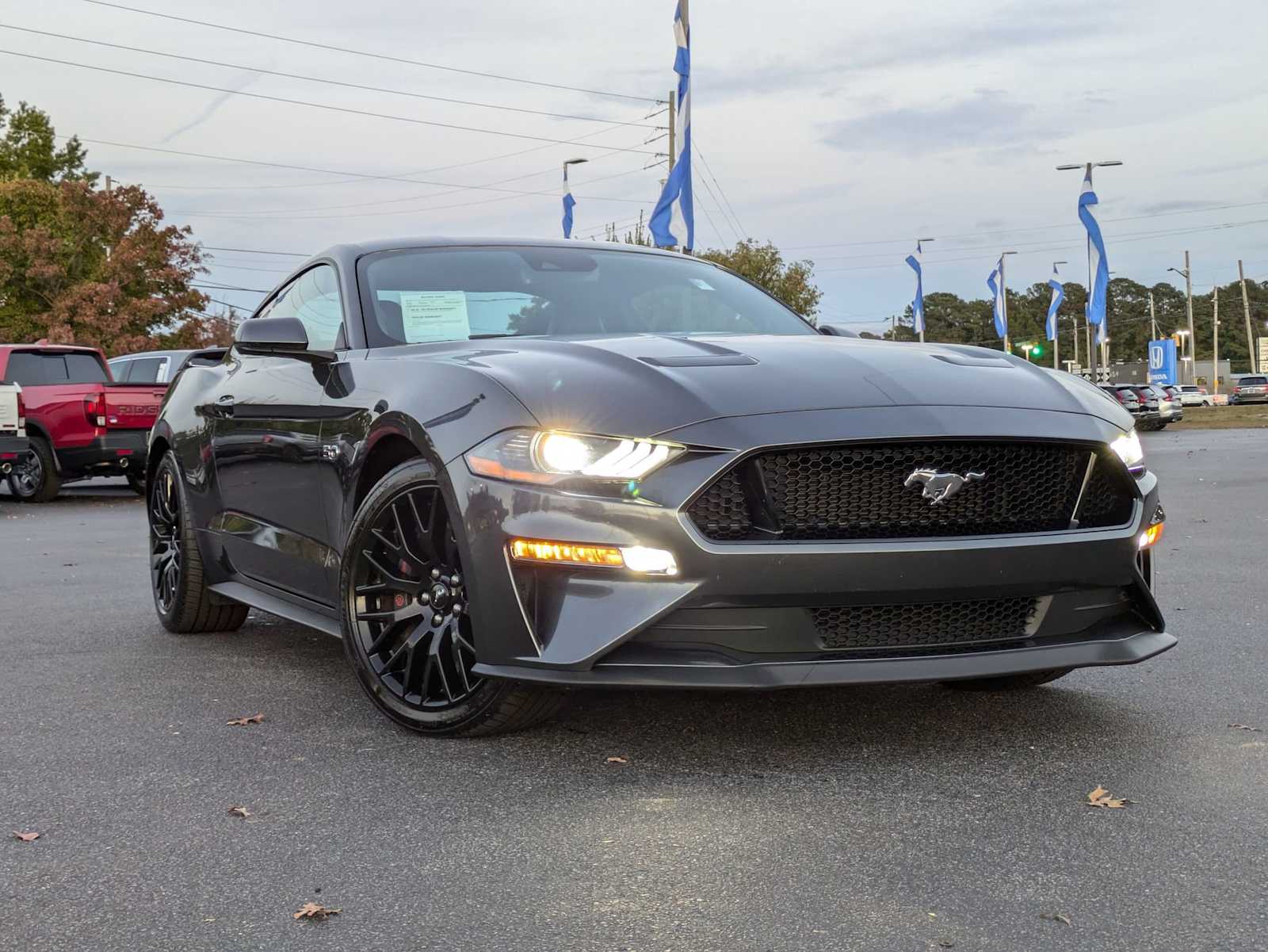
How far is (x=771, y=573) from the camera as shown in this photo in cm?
356

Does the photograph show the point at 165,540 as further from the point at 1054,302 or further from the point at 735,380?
the point at 1054,302

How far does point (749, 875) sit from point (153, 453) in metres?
4.61

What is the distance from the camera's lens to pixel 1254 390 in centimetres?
7444

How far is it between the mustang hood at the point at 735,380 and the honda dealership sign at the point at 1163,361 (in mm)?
73595

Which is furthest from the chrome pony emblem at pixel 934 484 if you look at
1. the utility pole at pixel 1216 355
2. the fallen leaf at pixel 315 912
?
the utility pole at pixel 1216 355

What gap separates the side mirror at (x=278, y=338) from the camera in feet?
16.1

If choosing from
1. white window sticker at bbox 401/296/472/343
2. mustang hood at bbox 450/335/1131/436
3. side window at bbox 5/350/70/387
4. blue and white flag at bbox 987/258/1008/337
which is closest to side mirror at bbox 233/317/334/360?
white window sticker at bbox 401/296/472/343

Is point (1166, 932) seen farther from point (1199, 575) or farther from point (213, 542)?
point (1199, 575)

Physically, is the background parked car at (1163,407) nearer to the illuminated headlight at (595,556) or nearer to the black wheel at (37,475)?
the black wheel at (37,475)

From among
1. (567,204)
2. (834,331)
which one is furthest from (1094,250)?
(834,331)

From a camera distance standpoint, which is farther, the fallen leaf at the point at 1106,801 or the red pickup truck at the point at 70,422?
the red pickup truck at the point at 70,422

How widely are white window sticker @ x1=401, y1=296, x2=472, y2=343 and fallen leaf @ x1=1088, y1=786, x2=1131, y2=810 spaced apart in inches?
96.1

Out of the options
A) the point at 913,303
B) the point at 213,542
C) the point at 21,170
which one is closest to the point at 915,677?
the point at 213,542

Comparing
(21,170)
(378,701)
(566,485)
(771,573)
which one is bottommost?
(378,701)
